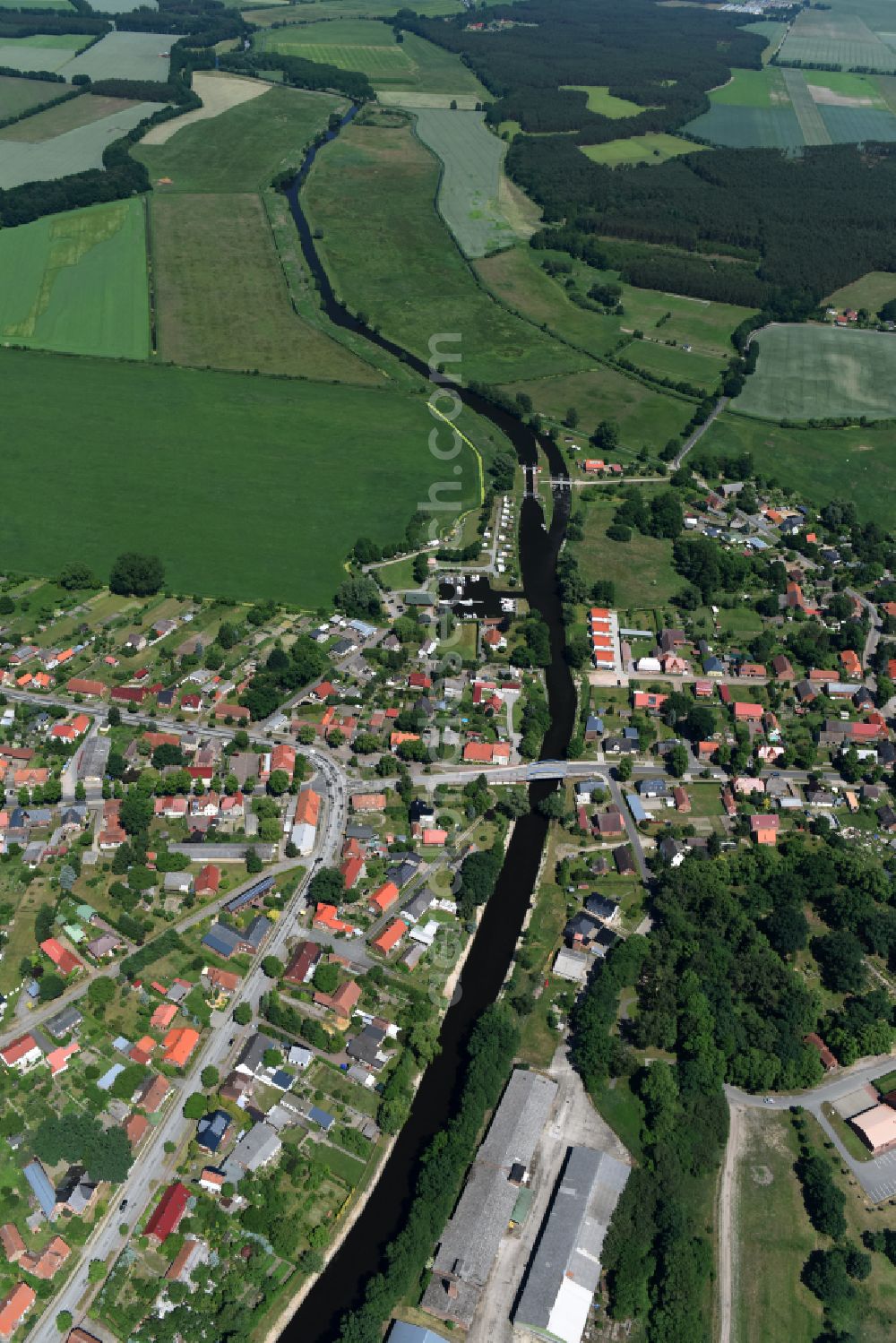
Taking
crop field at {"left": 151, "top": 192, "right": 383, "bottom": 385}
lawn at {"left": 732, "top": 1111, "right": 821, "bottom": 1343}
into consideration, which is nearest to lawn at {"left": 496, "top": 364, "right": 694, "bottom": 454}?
crop field at {"left": 151, "top": 192, "right": 383, "bottom": 385}

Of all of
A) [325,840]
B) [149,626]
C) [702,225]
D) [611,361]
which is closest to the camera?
[325,840]

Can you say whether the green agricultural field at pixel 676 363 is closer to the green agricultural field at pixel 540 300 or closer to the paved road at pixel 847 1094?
the green agricultural field at pixel 540 300

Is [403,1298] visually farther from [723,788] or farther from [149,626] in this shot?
[149,626]

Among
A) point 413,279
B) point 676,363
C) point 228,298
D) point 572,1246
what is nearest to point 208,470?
point 228,298

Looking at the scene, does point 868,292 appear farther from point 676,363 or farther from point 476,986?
point 476,986

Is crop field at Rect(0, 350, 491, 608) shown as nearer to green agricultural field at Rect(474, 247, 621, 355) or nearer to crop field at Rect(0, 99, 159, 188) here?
green agricultural field at Rect(474, 247, 621, 355)

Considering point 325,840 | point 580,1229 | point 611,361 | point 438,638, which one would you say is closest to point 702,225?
point 611,361

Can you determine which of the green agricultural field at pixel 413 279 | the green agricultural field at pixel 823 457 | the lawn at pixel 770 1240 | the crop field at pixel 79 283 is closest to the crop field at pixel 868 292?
the green agricultural field at pixel 823 457
